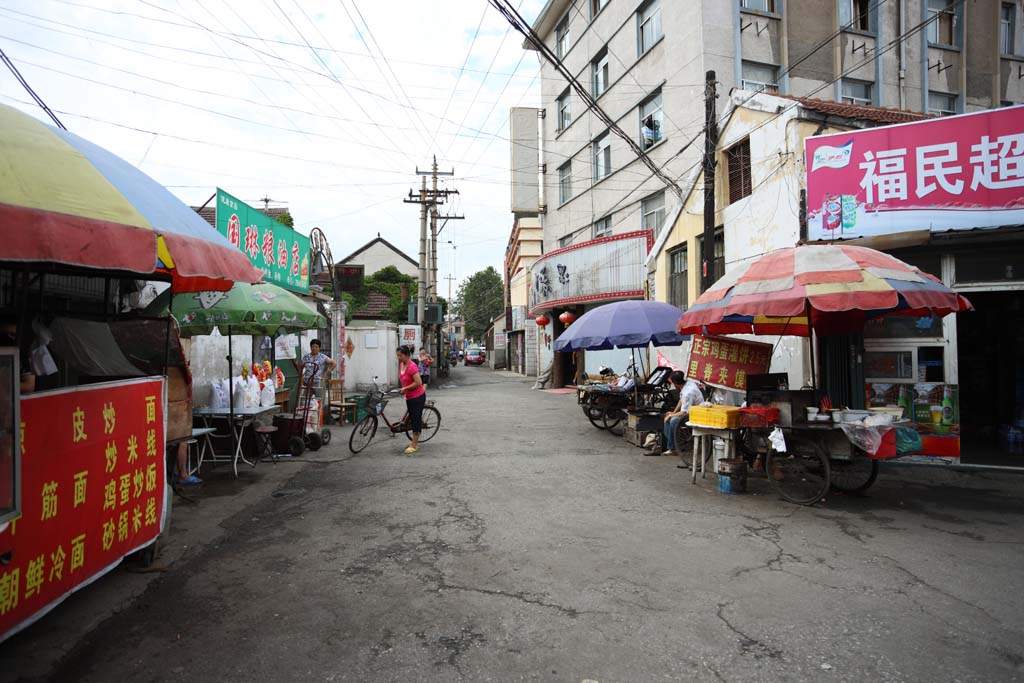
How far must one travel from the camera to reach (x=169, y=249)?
12.8 ft

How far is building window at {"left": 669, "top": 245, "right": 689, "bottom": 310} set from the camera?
1474cm

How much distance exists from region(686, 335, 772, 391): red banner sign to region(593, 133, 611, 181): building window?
632 inches

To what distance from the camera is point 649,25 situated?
65.4 feet

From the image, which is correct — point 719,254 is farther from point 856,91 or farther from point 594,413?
point 856,91

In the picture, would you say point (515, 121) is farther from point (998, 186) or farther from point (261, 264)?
point (998, 186)

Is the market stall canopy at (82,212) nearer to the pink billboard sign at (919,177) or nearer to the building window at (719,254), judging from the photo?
the pink billboard sign at (919,177)

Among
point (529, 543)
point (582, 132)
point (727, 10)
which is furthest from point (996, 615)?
point (582, 132)

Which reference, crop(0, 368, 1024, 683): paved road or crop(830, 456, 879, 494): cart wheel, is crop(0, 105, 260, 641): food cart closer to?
crop(0, 368, 1024, 683): paved road

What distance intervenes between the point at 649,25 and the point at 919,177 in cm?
1423

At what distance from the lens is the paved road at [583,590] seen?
3.24 metres

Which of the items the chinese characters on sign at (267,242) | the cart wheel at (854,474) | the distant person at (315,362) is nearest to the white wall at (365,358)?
the chinese characters on sign at (267,242)

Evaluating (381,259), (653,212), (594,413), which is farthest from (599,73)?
(381,259)

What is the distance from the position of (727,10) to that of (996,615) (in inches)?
684

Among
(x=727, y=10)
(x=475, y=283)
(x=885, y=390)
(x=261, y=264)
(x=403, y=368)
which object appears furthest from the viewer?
(x=475, y=283)
